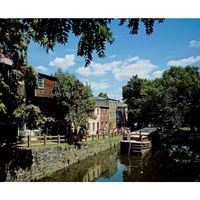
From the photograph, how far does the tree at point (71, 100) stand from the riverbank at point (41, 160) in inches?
64.5

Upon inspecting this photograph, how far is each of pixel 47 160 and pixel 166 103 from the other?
16705 millimetres

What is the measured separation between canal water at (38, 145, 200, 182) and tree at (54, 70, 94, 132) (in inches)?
100

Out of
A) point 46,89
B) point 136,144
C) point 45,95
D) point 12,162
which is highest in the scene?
point 46,89

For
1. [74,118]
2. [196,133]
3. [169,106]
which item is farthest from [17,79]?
[169,106]

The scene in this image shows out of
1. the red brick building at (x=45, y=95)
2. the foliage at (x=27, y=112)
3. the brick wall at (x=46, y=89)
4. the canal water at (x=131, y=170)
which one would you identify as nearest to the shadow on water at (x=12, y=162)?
the canal water at (x=131, y=170)

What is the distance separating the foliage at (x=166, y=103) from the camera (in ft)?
73.9

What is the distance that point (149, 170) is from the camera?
17203 mm

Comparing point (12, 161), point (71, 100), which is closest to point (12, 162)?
point (12, 161)

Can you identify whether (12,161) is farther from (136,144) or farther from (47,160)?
(136,144)

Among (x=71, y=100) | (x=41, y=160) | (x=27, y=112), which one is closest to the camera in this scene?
(x=27, y=112)

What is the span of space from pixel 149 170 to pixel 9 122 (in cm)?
704

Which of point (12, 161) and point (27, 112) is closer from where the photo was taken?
point (12, 161)

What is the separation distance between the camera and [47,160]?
1570 centimetres
